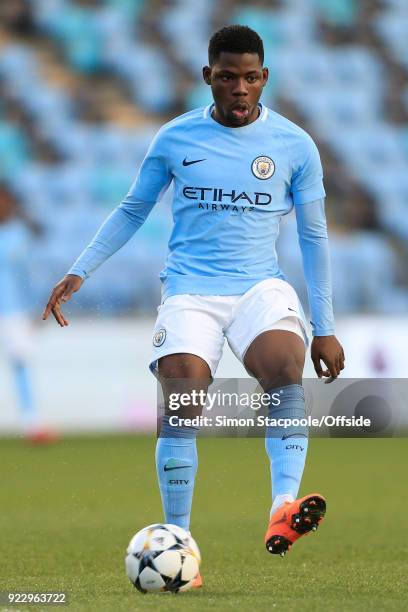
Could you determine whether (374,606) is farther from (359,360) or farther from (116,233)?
(359,360)

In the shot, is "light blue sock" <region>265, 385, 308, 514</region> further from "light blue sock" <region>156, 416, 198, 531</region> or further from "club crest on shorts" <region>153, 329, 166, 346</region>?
"club crest on shorts" <region>153, 329, 166, 346</region>

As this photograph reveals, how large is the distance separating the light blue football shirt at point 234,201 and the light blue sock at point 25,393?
6.17m

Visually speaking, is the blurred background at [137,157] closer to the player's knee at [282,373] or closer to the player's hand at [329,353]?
the player's hand at [329,353]

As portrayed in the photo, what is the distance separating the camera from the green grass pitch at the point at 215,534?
4023 millimetres

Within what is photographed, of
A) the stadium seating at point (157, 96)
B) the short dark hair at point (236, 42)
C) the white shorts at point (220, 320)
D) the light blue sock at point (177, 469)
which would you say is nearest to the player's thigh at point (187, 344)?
the white shorts at point (220, 320)

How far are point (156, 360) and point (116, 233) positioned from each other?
20.4 inches

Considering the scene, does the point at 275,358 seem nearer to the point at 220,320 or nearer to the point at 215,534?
the point at 220,320

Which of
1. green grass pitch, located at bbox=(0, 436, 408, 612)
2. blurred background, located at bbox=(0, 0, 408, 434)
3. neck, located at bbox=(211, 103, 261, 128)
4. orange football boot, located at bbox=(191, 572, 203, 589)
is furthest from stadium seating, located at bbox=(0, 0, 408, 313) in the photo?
orange football boot, located at bbox=(191, 572, 203, 589)

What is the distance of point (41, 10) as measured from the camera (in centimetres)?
1546

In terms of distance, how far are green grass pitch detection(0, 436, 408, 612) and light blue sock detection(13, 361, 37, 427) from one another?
219 cm

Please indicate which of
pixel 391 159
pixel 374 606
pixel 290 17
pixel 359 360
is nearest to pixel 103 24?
pixel 290 17

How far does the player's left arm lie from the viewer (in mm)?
4477

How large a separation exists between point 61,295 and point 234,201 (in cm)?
67

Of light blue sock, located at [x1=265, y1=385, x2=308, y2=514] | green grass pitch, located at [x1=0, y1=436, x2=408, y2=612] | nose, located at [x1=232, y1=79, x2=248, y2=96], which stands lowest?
green grass pitch, located at [x1=0, y1=436, x2=408, y2=612]
